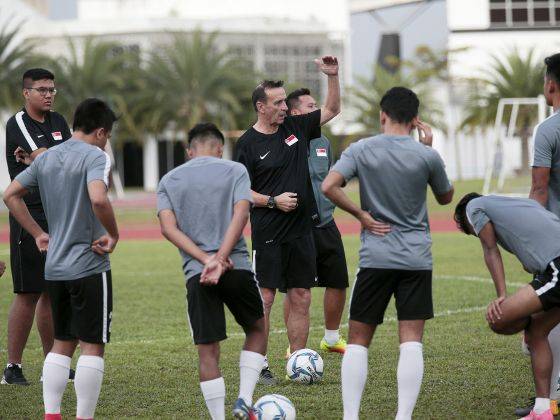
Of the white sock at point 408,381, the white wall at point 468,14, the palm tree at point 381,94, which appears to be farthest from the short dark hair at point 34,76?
the white wall at point 468,14

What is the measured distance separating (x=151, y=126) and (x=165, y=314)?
48.5m

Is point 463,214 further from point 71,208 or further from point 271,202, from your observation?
point 71,208

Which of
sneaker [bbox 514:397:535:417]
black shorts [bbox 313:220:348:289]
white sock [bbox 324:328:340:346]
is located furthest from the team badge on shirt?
sneaker [bbox 514:397:535:417]

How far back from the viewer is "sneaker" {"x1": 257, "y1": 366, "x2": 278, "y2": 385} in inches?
352

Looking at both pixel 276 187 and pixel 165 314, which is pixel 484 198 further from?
pixel 165 314

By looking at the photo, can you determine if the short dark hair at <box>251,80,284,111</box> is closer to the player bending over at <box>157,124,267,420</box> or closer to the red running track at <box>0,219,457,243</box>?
→ the player bending over at <box>157,124,267,420</box>

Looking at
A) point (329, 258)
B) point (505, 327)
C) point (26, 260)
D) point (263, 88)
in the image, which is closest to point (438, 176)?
point (505, 327)

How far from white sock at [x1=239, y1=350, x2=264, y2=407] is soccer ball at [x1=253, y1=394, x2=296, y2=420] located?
0.28 feet

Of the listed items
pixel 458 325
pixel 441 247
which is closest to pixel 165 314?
pixel 458 325

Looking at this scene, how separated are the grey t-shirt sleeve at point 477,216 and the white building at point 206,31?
2472 inches

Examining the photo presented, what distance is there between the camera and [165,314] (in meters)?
13.6

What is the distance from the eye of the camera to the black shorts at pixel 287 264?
9.02 meters

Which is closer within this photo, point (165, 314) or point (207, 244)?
point (207, 244)

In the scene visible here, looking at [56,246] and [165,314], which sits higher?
[56,246]
